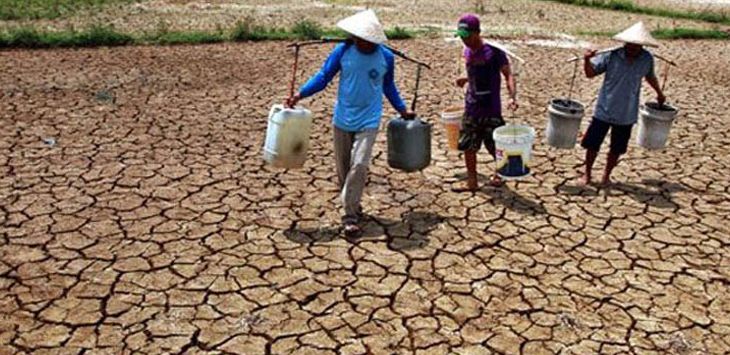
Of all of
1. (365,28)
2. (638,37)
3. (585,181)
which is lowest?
(585,181)

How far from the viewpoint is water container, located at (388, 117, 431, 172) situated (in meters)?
5.34

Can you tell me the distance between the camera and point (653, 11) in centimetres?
2131

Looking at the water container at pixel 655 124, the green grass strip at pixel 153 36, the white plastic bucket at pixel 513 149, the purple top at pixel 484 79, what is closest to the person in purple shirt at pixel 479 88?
the purple top at pixel 484 79

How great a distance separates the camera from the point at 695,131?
8336 mm

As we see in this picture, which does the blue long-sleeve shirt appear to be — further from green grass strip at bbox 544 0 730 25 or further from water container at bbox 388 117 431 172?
green grass strip at bbox 544 0 730 25

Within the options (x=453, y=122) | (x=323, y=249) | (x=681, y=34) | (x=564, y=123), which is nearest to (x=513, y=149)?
(x=564, y=123)

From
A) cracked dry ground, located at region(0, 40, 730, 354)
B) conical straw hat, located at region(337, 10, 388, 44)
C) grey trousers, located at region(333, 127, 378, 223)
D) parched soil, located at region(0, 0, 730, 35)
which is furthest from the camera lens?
parched soil, located at region(0, 0, 730, 35)

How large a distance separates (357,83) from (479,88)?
1.31 metres

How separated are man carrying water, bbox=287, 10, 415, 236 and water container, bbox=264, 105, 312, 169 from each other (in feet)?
0.53

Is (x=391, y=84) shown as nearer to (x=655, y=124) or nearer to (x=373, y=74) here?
(x=373, y=74)

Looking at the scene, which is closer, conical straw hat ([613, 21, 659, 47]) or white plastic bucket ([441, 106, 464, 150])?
conical straw hat ([613, 21, 659, 47])

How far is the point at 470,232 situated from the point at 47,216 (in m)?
3.43

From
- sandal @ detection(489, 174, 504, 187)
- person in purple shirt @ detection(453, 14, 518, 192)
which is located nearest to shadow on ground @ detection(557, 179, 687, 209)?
sandal @ detection(489, 174, 504, 187)

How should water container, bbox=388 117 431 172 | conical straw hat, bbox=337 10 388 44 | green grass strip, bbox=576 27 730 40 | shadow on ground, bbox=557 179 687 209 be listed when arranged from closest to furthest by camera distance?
conical straw hat, bbox=337 10 388 44 → water container, bbox=388 117 431 172 → shadow on ground, bbox=557 179 687 209 → green grass strip, bbox=576 27 730 40
